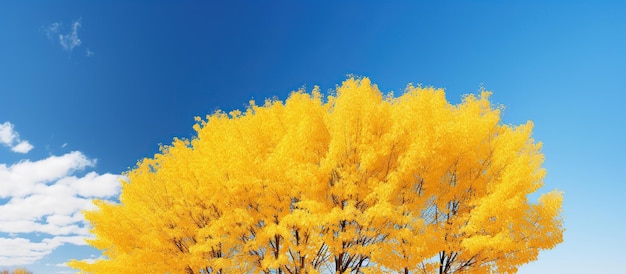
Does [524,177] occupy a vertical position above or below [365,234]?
above

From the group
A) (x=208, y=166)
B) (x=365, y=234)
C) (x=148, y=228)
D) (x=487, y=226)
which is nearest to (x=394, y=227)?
(x=365, y=234)

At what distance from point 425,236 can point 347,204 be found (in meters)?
2.02

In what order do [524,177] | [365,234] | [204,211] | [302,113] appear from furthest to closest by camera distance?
[204,211], [302,113], [365,234], [524,177]

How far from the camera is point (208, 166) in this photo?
42.4ft

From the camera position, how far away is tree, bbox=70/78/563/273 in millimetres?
11281

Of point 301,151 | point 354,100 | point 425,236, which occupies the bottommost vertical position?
point 425,236

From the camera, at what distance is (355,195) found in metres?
11.7

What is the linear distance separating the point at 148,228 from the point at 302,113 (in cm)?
587

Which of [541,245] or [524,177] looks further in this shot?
[541,245]

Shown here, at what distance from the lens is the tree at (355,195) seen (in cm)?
1128

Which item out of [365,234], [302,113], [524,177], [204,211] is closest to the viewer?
[524,177]

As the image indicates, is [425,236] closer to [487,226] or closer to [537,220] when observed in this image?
[487,226]

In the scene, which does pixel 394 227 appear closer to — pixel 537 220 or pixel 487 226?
pixel 487 226

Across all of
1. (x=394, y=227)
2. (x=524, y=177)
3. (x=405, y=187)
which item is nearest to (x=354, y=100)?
(x=405, y=187)
